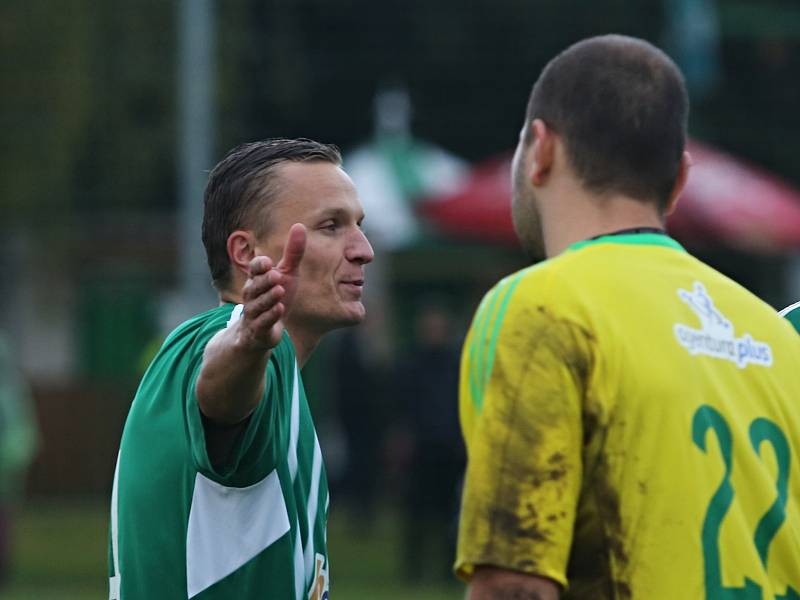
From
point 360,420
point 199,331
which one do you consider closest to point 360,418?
point 360,420

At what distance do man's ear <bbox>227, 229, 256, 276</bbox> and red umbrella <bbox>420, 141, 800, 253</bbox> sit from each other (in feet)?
36.1

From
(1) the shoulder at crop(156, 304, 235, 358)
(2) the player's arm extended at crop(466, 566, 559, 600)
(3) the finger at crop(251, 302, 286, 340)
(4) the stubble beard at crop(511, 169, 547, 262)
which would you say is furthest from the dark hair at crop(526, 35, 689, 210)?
(1) the shoulder at crop(156, 304, 235, 358)

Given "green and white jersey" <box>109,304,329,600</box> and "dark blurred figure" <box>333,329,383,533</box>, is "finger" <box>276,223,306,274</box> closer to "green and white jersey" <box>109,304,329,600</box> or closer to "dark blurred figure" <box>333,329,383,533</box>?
"green and white jersey" <box>109,304,329,600</box>

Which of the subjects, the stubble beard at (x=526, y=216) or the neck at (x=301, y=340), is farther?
the neck at (x=301, y=340)

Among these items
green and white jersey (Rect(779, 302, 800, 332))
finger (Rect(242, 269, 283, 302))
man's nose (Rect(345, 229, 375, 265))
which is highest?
finger (Rect(242, 269, 283, 302))

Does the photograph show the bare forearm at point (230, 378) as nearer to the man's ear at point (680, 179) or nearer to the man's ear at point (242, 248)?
the man's ear at point (242, 248)

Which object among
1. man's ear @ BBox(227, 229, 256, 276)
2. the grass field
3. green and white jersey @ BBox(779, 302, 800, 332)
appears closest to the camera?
green and white jersey @ BBox(779, 302, 800, 332)

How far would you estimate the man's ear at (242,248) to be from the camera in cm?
412

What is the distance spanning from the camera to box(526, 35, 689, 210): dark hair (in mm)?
3436

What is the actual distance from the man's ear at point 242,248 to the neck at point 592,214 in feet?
2.90

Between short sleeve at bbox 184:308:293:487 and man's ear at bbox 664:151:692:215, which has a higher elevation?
man's ear at bbox 664:151:692:215

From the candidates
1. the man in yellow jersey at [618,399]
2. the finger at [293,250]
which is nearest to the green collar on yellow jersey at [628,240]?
the man in yellow jersey at [618,399]

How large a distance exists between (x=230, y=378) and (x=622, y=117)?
2.97 feet

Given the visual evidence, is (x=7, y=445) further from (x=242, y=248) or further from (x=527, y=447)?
(x=527, y=447)
